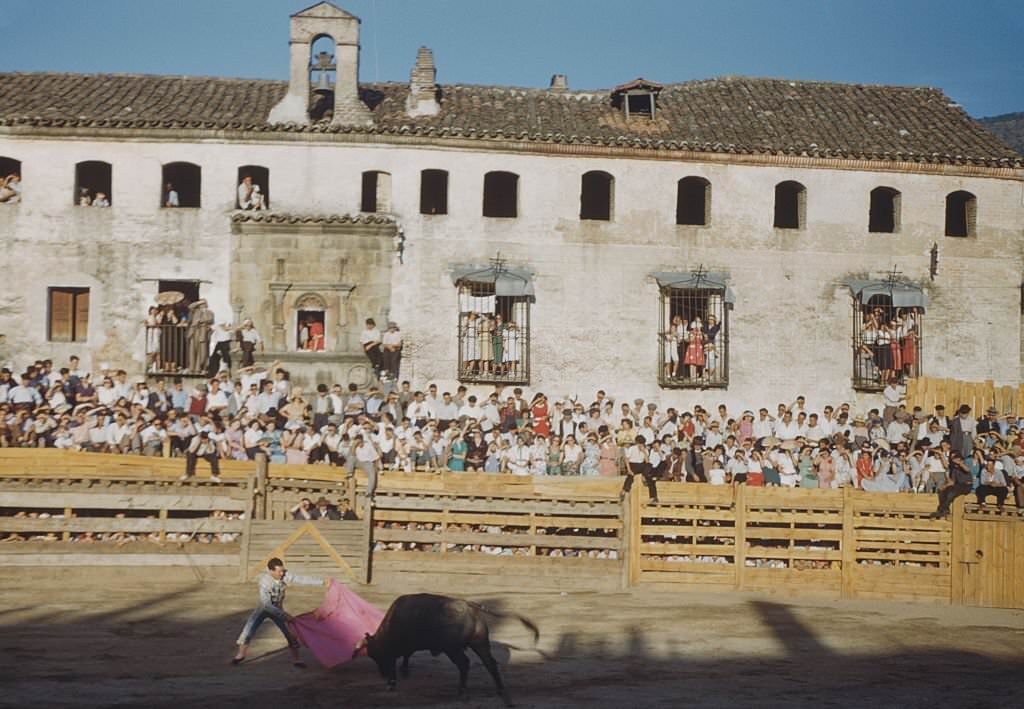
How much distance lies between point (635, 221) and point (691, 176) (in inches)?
77.2

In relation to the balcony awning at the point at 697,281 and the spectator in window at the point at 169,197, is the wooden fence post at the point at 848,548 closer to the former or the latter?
the balcony awning at the point at 697,281

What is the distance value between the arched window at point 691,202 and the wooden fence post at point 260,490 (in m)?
15.7

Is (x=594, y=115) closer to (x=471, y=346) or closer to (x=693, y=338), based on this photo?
(x=693, y=338)

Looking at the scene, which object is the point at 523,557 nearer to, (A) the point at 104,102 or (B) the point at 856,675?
(B) the point at 856,675

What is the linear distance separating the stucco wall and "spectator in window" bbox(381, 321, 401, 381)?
73cm

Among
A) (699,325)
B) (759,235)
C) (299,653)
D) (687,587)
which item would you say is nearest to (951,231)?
(759,235)

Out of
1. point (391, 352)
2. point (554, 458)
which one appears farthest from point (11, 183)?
point (554, 458)

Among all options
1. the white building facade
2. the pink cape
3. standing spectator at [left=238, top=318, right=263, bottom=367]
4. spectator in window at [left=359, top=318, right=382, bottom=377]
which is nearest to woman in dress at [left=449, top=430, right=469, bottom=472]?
spectator in window at [left=359, top=318, right=382, bottom=377]

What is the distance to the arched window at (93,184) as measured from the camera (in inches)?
1341

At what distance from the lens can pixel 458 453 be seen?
2806 cm

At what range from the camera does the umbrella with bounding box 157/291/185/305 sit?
33.1 metres

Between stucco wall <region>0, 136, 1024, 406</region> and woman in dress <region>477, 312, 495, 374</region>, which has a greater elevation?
stucco wall <region>0, 136, 1024, 406</region>

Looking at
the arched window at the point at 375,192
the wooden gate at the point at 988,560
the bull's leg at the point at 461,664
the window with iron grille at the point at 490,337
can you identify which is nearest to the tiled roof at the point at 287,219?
the arched window at the point at 375,192

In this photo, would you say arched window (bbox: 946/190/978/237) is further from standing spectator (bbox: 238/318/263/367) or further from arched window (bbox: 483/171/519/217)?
standing spectator (bbox: 238/318/263/367)
